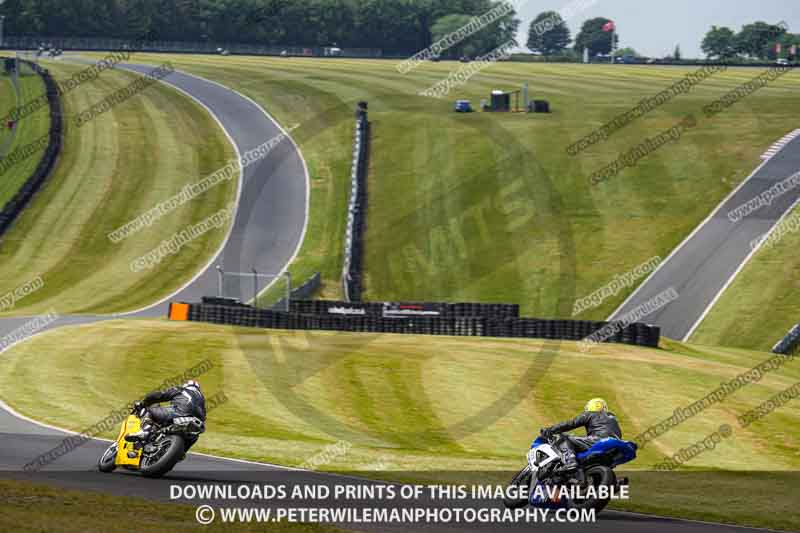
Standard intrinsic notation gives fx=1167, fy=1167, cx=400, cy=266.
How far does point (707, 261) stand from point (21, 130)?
153ft

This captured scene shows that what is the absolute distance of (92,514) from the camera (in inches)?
589

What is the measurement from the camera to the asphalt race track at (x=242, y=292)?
54.9 feet

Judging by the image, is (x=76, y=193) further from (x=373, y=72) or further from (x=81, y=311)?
(x=373, y=72)

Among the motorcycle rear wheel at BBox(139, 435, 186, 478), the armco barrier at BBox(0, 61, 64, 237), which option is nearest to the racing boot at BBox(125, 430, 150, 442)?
the motorcycle rear wheel at BBox(139, 435, 186, 478)

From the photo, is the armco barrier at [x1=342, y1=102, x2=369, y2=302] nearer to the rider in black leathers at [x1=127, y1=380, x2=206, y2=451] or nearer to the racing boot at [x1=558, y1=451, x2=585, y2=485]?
the rider in black leathers at [x1=127, y1=380, x2=206, y2=451]

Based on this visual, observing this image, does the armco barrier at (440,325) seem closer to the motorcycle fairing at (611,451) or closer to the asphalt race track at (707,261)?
the asphalt race track at (707,261)

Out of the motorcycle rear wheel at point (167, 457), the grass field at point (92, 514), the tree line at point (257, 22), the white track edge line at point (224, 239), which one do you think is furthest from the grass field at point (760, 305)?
the tree line at point (257, 22)

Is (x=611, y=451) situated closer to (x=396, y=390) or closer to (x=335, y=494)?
(x=335, y=494)

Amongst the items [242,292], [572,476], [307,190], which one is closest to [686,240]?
[242,292]

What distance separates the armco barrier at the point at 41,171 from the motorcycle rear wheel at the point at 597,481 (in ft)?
156

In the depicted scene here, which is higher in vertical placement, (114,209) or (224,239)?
(114,209)

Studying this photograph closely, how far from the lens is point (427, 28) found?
192875 mm

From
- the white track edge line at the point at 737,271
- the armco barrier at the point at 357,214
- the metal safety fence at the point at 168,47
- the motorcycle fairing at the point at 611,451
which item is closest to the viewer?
the motorcycle fairing at the point at 611,451

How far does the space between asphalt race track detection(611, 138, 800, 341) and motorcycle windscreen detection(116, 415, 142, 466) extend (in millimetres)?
30258
